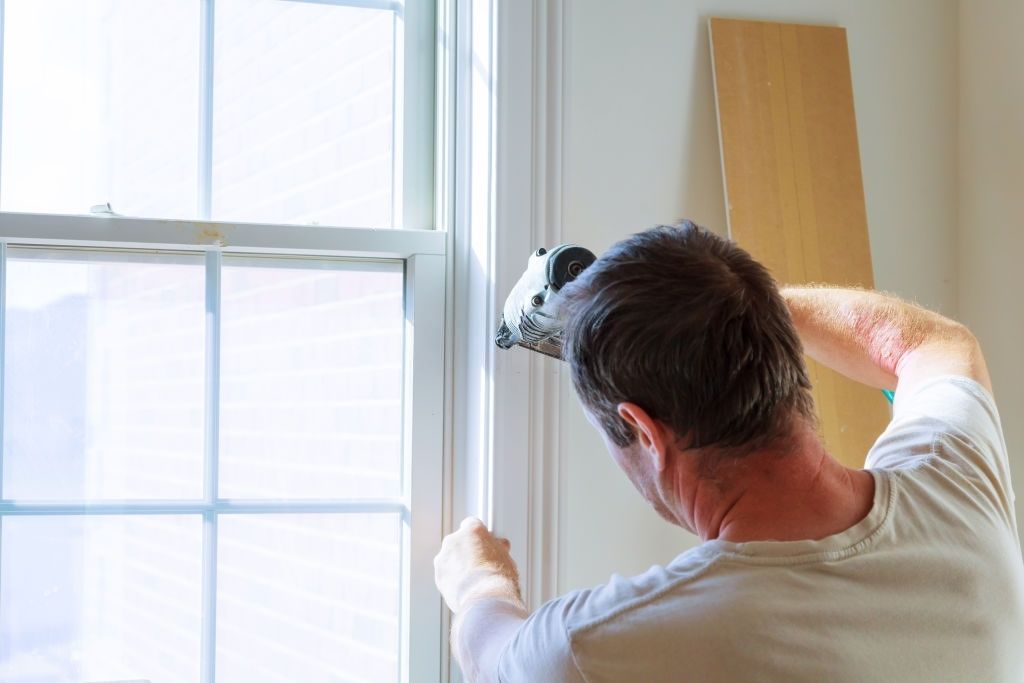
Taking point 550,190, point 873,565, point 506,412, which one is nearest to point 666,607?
point 873,565

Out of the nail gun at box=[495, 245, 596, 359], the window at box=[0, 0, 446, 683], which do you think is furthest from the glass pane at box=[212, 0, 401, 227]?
the nail gun at box=[495, 245, 596, 359]

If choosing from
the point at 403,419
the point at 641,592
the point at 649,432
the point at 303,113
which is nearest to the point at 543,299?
the point at 649,432

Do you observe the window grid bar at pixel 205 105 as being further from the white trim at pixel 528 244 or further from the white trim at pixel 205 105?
→ the white trim at pixel 528 244

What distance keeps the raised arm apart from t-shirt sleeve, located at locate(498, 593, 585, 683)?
558mm

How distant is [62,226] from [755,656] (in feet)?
3.48

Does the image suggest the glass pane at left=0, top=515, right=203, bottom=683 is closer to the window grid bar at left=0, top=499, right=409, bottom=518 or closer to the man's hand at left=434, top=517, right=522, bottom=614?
Answer: the window grid bar at left=0, top=499, right=409, bottom=518

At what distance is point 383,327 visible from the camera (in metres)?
1.47

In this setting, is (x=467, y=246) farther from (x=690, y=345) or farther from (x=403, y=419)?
(x=690, y=345)

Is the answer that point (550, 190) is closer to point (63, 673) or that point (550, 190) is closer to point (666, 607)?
point (666, 607)

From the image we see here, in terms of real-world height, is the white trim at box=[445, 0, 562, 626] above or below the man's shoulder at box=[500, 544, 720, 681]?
above

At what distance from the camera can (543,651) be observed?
88 centimetres

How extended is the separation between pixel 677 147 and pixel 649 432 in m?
0.68

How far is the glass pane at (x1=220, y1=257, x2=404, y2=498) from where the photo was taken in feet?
4.65

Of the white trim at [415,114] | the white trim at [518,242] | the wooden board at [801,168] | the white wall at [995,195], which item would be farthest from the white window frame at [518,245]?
the white wall at [995,195]
